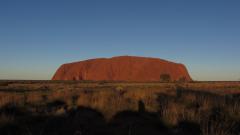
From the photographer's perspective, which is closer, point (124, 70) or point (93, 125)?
point (93, 125)

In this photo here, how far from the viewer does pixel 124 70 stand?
150625 millimetres

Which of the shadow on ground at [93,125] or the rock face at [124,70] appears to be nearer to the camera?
the shadow on ground at [93,125]

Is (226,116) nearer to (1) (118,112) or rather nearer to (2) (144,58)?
(1) (118,112)

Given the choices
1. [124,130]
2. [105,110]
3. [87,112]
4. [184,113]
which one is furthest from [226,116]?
[87,112]

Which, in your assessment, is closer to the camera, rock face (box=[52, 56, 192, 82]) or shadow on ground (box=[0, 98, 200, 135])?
shadow on ground (box=[0, 98, 200, 135])

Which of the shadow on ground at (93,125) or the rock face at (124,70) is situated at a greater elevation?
the rock face at (124,70)

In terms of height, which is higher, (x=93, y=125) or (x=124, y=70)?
(x=124, y=70)

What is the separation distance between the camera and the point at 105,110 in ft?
30.3

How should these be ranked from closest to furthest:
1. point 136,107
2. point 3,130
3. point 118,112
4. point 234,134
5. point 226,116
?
point 234,134 → point 3,130 → point 226,116 → point 118,112 → point 136,107

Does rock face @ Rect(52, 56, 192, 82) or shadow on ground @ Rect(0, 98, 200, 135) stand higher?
rock face @ Rect(52, 56, 192, 82)

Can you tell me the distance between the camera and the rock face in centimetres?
14662

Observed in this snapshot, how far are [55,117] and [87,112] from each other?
55.8 inches

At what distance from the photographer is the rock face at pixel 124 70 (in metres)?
147

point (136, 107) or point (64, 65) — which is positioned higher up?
point (64, 65)
